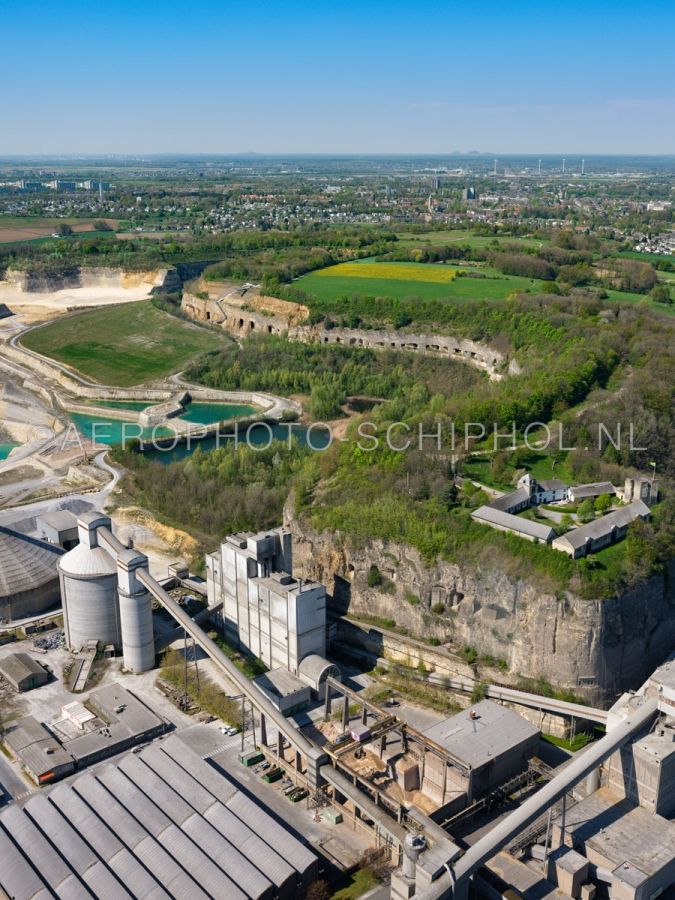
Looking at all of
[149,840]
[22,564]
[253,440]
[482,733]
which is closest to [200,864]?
[149,840]

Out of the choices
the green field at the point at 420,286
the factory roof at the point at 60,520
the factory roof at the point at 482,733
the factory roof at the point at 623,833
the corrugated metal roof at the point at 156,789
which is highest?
the green field at the point at 420,286

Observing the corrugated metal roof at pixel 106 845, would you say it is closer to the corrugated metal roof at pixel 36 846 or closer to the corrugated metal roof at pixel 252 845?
the corrugated metal roof at pixel 36 846

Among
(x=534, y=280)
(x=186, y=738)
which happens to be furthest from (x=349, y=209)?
(x=186, y=738)

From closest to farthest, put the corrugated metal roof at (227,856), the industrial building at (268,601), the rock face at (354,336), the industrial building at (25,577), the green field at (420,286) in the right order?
1. the corrugated metal roof at (227,856)
2. the industrial building at (268,601)
3. the industrial building at (25,577)
4. the rock face at (354,336)
5. the green field at (420,286)

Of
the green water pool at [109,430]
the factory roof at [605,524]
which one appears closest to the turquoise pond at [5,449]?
the green water pool at [109,430]

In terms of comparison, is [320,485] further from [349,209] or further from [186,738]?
[349,209]

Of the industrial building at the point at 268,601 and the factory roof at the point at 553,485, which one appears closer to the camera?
the industrial building at the point at 268,601
